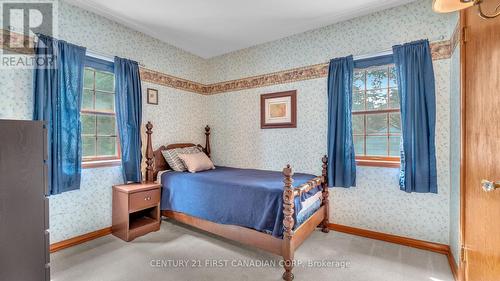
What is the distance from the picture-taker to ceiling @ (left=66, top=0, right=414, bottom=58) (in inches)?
103

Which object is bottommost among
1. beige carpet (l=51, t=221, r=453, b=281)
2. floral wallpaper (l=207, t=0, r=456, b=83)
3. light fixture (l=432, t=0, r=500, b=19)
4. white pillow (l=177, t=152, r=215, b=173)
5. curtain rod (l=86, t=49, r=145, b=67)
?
beige carpet (l=51, t=221, r=453, b=281)

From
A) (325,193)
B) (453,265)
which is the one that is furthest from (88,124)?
(453,265)

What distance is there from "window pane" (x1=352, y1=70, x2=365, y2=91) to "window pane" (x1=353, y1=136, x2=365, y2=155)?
0.62 m

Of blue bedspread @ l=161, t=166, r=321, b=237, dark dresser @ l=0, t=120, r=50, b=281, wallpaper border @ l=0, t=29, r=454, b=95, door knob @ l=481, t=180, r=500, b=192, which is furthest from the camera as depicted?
wallpaper border @ l=0, t=29, r=454, b=95

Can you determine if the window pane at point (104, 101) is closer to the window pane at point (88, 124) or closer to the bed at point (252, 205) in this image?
the window pane at point (88, 124)

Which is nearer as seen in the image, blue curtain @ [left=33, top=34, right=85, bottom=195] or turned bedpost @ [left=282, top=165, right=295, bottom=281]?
turned bedpost @ [left=282, top=165, right=295, bottom=281]

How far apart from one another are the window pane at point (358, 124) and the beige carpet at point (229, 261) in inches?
51.3

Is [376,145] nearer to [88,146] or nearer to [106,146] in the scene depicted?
[106,146]

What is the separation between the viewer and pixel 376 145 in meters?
2.90

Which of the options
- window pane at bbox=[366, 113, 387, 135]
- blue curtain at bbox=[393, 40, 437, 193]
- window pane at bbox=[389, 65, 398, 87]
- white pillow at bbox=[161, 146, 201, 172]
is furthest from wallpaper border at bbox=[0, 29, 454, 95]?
white pillow at bbox=[161, 146, 201, 172]

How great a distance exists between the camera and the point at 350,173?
285cm

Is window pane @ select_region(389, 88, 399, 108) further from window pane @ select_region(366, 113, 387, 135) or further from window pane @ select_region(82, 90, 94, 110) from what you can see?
window pane @ select_region(82, 90, 94, 110)

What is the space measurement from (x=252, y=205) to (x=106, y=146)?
2094 mm

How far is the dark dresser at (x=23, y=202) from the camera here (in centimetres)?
148
